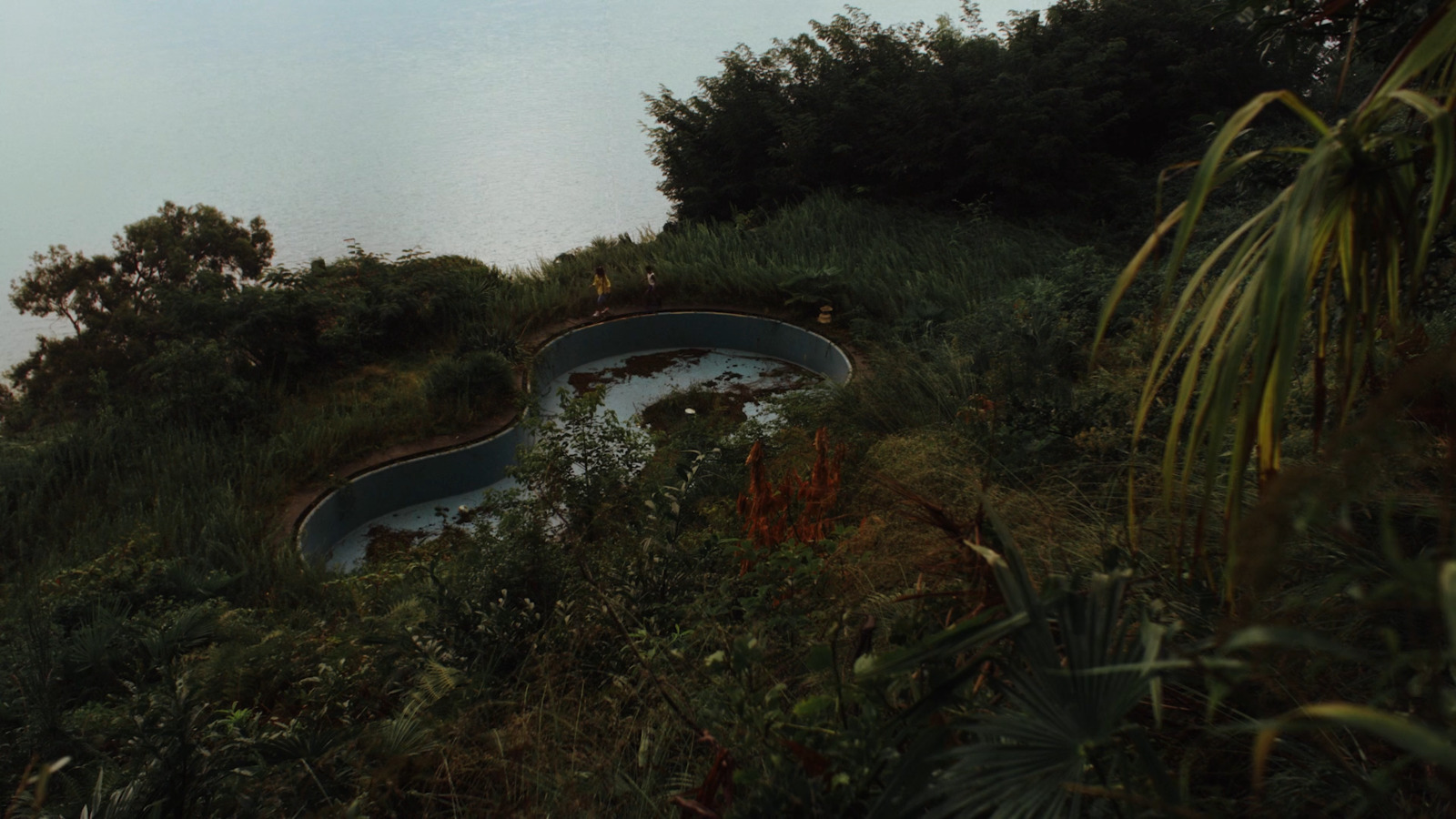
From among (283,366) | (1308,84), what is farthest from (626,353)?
(1308,84)

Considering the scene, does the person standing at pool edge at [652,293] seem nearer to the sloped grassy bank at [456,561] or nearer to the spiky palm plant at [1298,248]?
the sloped grassy bank at [456,561]

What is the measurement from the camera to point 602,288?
Result: 1035 cm

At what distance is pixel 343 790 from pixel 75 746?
1.40m

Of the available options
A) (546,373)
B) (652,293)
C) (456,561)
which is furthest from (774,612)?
(652,293)

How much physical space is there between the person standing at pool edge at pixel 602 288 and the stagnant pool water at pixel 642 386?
60 centimetres

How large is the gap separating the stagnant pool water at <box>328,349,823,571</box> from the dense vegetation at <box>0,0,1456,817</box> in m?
0.51

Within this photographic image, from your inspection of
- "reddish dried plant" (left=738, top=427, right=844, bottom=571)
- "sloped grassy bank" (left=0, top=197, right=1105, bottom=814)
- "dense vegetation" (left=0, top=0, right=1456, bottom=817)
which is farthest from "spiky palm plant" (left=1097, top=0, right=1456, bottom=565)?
"reddish dried plant" (left=738, top=427, right=844, bottom=571)

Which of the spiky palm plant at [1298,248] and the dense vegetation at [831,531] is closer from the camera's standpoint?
the spiky palm plant at [1298,248]

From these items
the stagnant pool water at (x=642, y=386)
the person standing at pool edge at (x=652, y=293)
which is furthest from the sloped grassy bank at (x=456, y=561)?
the stagnant pool water at (x=642, y=386)

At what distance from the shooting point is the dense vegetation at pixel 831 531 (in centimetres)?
118

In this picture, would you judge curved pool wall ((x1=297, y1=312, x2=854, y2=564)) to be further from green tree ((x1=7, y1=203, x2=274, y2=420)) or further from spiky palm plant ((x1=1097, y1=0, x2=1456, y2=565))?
spiky palm plant ((x1=1097, y1=0, x2=1456, y2=565))

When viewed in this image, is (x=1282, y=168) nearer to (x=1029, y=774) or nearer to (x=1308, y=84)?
(x=1029, y=774)

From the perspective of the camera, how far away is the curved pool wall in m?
7.44

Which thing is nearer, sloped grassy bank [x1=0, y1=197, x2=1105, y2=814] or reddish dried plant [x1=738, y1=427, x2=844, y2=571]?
sloped grassy bank [x1=0, y1=197, x2=1105, y2=814]
